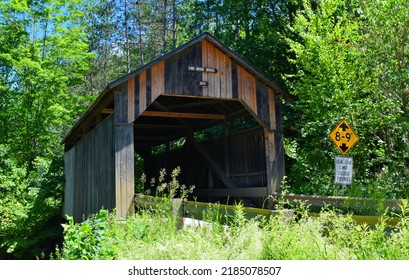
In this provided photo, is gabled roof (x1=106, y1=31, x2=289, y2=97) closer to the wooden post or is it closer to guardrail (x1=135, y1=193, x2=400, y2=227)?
the wooden post

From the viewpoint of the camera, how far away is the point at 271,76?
58.4 feet

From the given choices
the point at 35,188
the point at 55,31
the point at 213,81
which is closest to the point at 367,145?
the point at 213,81

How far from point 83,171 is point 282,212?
9287 millimetres

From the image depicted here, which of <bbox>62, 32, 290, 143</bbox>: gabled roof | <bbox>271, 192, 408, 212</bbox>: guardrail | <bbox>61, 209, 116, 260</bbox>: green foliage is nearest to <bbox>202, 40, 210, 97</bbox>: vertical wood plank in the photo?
<bbox>62, 32, 290, 143</bbox>: gabled roof

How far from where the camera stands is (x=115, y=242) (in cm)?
589

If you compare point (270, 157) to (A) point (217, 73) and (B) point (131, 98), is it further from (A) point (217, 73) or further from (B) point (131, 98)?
(B) point (131, 98)

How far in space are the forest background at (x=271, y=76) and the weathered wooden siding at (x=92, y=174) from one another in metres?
2.87

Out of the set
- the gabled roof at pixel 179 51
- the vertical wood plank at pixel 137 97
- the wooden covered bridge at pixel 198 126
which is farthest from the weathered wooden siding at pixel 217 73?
the vertical wood plank at pixel 137 97

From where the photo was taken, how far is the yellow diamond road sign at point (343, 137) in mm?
9148

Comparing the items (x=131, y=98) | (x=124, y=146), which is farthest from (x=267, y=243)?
(x=131, y=98)

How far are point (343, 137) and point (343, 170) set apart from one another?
31.5 inches

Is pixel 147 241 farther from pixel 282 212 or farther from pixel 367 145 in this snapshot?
pixel 367 145

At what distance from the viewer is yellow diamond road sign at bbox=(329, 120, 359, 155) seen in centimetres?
915

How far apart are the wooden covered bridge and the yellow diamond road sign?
234 centimetres
